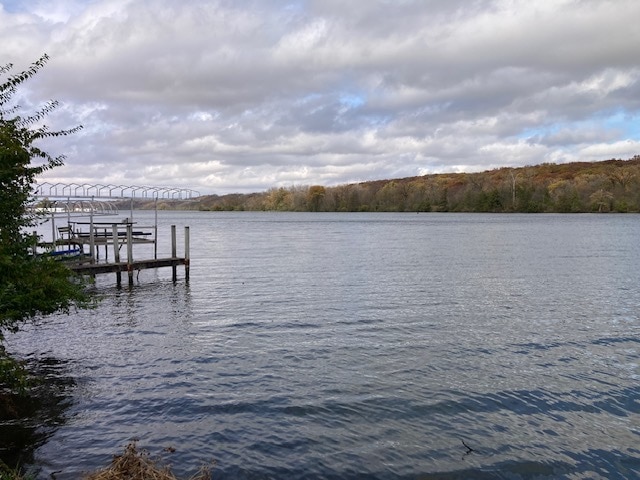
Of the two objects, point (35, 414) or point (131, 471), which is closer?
point (131, 471)

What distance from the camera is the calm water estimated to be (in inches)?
341

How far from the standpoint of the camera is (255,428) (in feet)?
31.9

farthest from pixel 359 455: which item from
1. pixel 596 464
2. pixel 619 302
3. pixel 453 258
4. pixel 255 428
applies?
pixel 453 258

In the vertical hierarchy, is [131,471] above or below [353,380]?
above

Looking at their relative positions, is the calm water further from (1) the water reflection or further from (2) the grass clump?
(2) the grass clump

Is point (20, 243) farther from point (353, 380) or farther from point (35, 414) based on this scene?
point (353, 380)

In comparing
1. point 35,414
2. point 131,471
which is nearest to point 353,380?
point 35,414

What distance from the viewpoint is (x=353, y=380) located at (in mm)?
12094

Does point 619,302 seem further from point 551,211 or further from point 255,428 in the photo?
point 551,211

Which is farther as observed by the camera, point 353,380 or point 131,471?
point 353,380

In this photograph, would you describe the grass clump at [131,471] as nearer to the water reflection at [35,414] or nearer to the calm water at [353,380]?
the calm water at [353,380]

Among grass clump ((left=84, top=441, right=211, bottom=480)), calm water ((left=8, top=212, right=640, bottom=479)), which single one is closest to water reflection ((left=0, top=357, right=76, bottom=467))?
calm water ((left=8, top=212, right=640, bottom=479))

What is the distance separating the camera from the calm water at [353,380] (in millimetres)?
8664

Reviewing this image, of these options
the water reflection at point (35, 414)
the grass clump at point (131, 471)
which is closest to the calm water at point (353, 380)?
the water reflection at point (35, 414)
